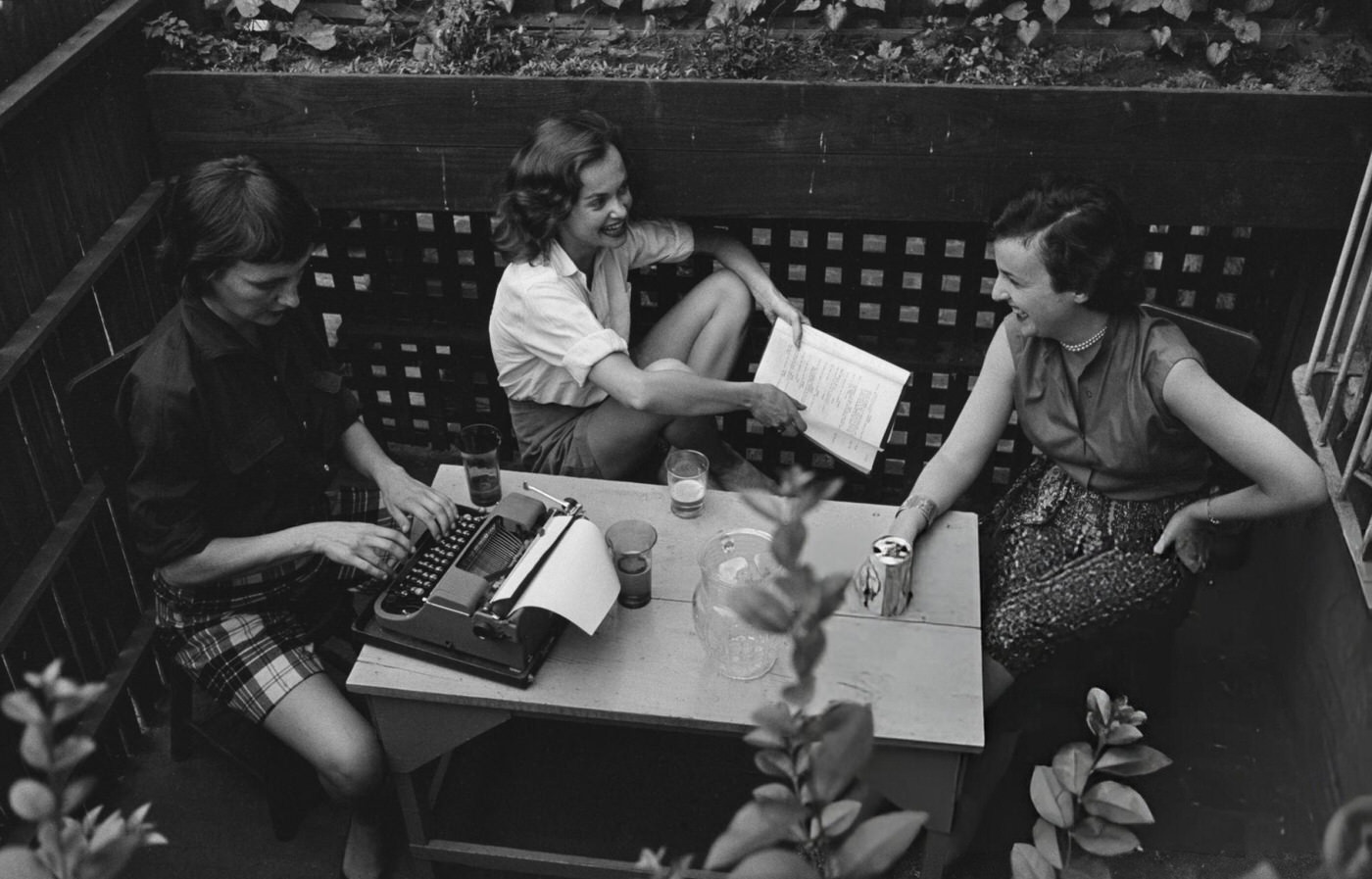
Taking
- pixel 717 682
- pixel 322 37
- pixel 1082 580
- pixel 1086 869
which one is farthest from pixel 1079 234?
pixel 322 37

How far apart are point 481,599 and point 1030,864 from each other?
1543 mm

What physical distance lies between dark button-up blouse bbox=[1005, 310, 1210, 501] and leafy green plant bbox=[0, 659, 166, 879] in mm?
2306

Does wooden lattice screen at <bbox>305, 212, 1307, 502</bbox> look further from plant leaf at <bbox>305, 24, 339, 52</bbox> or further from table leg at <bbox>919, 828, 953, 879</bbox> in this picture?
table leg at <bbox>919, 828, 953, 879</bbox>

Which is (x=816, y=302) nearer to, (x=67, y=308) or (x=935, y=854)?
(x=935, y=854)

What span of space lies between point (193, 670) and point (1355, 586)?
2502mm

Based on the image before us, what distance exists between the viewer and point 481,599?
2232 mm

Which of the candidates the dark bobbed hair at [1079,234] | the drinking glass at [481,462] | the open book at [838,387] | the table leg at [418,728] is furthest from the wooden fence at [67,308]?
the dark bobbed hair at [1079,234]

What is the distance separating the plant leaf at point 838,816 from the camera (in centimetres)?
68

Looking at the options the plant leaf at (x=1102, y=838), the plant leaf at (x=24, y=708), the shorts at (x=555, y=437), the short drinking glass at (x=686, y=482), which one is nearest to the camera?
the plant leaf at (x=24, y=708)

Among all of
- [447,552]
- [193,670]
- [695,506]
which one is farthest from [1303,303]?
[193,670]

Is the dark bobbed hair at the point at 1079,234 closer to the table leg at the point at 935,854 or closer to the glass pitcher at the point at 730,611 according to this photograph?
the glass pitcher at the point at 730,611

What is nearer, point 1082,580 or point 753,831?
point 753,831

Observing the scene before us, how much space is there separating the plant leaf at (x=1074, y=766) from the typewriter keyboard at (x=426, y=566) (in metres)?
1.61

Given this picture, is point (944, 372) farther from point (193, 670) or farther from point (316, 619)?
point (193, 670)
